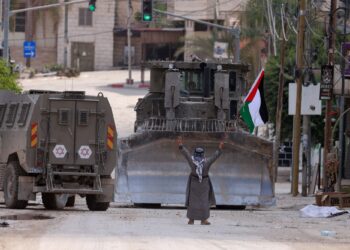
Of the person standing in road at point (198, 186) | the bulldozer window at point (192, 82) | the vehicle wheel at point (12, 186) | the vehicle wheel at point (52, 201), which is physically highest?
the bulldozer window at point (192, 82)

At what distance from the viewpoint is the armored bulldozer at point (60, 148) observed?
2606 centimetres

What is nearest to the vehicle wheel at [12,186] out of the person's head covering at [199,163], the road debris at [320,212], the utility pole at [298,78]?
the person's head covering at [199,163]

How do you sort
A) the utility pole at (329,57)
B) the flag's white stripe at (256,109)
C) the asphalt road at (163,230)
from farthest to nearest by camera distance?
the utility pole at (329,57) → the flag's white stripe at (256,109) → the asphalt road at (163,230)

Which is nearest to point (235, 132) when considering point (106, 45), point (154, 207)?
point (154, 207)

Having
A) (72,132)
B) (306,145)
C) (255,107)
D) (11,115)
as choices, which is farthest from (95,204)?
(306,145)

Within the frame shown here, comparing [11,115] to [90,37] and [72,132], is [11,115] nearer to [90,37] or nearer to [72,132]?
[72,132]

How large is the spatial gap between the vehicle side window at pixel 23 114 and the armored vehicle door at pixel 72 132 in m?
0.61

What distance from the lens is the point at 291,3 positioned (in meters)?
48.8

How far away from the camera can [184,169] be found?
28109 mm

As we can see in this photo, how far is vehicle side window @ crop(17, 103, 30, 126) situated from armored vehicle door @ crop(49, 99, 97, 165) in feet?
2.00

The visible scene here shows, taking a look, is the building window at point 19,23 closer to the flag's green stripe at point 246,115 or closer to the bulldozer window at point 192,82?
the flag's green stripe at point 246,115

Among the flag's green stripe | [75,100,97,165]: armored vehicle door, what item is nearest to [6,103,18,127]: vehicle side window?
[75,100,97,165]: armored vehicle door

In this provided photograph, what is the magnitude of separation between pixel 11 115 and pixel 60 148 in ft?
5.91

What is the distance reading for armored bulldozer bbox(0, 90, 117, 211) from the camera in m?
26.1
